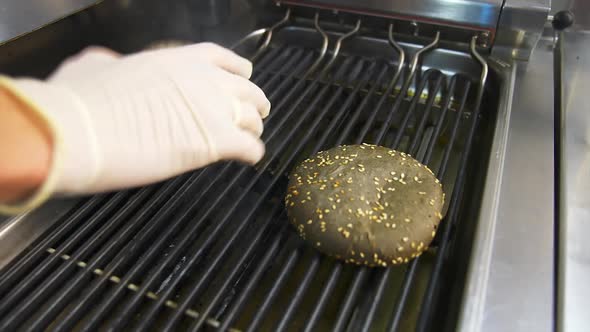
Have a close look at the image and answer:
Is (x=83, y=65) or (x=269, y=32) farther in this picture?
(x=269, y=32)

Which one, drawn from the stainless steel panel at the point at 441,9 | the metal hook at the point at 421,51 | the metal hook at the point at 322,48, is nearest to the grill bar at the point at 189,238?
the metal hook at the point at 322,48

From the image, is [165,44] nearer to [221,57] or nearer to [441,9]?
[221,57]

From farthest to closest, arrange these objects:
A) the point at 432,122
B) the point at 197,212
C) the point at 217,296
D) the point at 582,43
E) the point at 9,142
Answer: the point at 582,43 → the point at 432,122 → the point at 197,212 → the point at 217,296 → the point at 9,142

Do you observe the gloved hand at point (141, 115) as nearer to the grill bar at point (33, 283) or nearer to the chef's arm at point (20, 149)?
the chef's arm at point (20, 149)

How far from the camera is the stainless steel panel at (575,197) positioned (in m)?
0.72

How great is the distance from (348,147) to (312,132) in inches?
5.7

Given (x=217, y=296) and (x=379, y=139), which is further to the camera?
(x=379, y=139)

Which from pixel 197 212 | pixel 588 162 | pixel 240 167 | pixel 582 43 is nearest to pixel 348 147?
pixel 240 167

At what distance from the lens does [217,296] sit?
788mm

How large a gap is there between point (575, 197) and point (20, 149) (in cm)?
98

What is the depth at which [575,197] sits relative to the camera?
901 millimetres

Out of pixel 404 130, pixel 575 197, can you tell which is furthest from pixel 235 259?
pixel 575 197

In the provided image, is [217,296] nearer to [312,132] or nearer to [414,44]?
[312,132]

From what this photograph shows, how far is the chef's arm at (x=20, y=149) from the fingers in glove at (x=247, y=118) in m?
0.31
